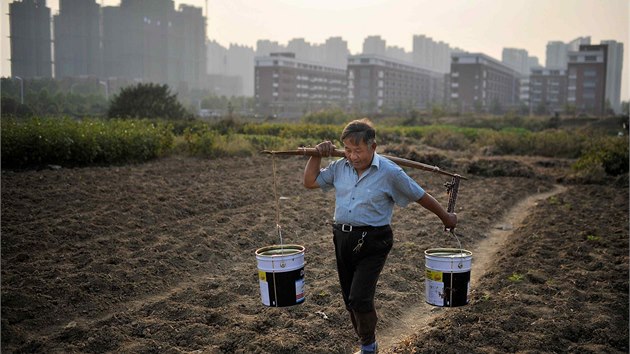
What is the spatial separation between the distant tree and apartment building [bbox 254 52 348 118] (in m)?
56.6

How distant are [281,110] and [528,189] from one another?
7727 centimetres

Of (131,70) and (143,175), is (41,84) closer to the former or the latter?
(143,175)

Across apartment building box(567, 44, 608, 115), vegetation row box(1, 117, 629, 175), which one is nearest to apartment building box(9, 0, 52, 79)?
vegetation row box(1, 117, 629, 175)

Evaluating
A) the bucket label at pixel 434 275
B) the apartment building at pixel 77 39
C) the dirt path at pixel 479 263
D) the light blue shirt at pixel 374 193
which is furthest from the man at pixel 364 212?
the apartment building at pixel 77 39

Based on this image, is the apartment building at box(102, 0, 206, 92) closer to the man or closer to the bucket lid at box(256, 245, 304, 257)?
the bucket lid at box(256, 245, 304, 257)

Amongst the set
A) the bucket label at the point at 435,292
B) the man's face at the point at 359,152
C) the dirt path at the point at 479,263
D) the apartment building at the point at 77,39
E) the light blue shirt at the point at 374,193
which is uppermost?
the apartment building at the point at 77,39

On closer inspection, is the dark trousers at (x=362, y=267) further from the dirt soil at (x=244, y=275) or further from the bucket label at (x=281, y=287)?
the dirt soil at (x=244, y=275)

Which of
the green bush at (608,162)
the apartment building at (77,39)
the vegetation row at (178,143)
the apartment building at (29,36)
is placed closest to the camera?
the vegetation row at (178,143)

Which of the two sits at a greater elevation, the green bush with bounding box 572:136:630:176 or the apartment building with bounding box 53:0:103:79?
the apartment building with bounding box 53:0:103:79

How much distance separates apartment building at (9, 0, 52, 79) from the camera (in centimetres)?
3035

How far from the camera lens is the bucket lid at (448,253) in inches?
164

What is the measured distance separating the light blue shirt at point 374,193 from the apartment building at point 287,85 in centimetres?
8285

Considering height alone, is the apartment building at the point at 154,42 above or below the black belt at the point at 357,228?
above

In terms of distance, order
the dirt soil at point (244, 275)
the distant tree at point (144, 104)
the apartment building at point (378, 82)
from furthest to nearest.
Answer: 1. the apartment building at point (378, 82)
2. the distant tree at point (144, 104)
3. the dirt soil at point (244, 275)
